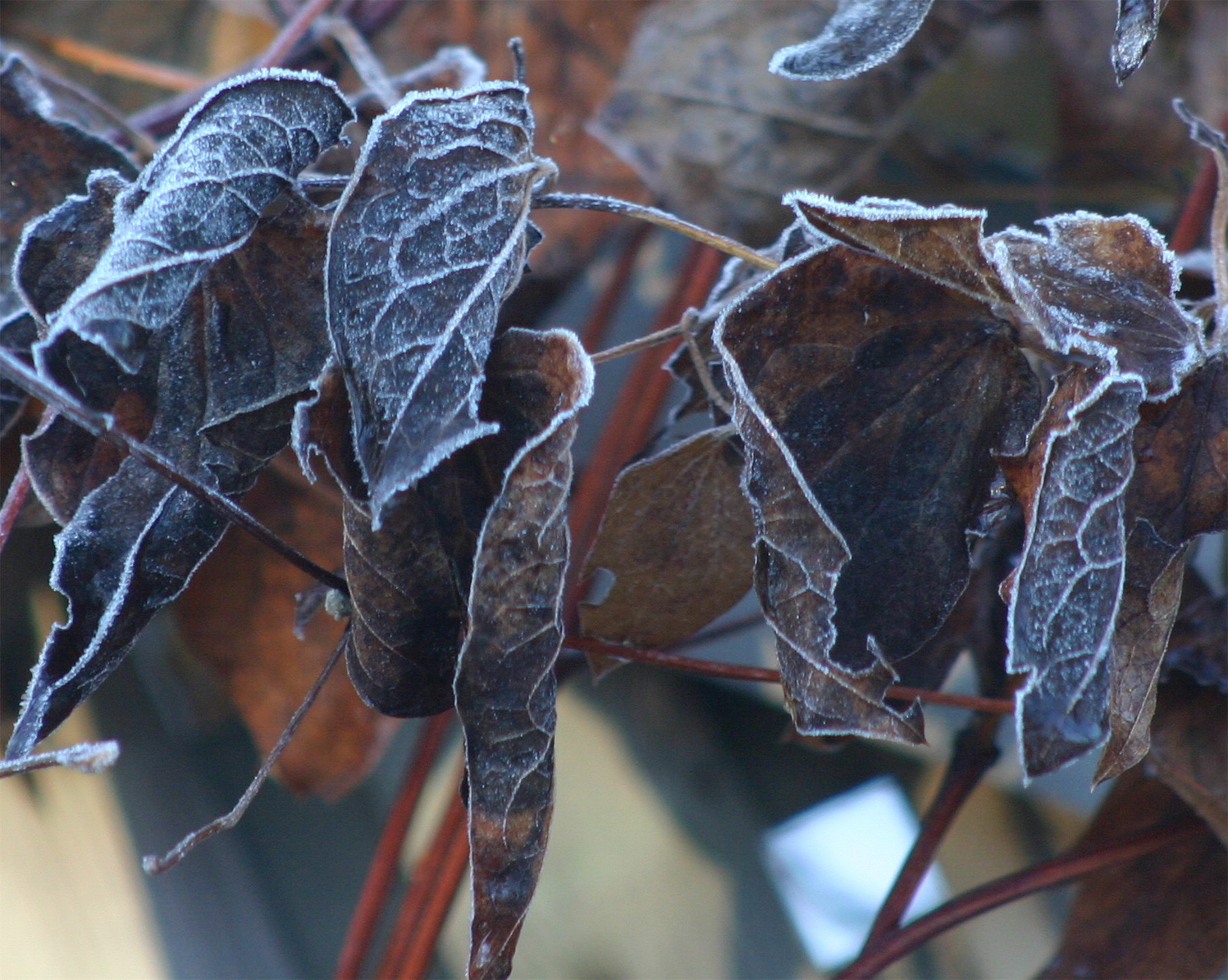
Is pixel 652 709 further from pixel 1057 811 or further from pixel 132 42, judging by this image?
pixel 132 42

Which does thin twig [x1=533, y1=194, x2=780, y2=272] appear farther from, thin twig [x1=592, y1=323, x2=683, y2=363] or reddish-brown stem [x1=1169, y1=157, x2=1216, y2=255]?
reddish-brown stem [x1=1169, y1=157, x2=1216, y2=255]

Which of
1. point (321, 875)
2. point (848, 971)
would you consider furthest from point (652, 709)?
point (848, 971)

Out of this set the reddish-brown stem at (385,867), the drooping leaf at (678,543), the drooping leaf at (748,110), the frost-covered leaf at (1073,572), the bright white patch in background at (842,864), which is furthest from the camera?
the bright white patch in background at (842,864)

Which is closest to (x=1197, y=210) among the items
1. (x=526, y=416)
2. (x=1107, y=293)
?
(x=1107, y=293)

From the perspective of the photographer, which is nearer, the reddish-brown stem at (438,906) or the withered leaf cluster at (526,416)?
the withered leaf cluster at (526,416)

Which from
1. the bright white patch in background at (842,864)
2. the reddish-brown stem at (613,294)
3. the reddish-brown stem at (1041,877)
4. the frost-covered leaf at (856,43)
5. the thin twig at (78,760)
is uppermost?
the frost-covered leaf at (856,43)

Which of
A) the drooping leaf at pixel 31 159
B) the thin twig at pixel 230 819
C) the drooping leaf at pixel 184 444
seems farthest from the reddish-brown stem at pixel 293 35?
the thin twig at pixel 230 819

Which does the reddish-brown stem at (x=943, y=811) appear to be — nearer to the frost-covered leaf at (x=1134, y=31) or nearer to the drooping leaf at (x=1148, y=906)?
the drooping leaf at (x=1148, y=906)
